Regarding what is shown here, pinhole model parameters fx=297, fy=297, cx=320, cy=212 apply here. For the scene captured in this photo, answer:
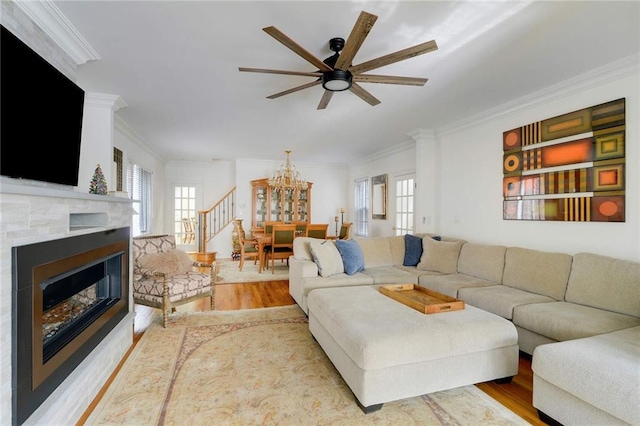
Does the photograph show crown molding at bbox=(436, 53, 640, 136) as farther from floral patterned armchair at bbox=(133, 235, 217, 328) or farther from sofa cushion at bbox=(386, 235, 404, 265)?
floral patterned armchair at bbox=(133, 235, 217, 328)

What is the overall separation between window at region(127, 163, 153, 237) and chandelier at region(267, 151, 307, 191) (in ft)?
8.32

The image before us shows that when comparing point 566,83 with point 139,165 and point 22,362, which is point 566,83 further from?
point 139,165

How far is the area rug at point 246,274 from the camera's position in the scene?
17.0 feet

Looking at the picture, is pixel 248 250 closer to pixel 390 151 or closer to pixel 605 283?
pixel 390 151

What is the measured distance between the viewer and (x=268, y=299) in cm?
405

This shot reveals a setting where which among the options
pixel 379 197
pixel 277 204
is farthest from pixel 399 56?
pixel 277 204

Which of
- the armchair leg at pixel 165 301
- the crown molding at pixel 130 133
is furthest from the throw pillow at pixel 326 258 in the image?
the crown molding at pixel 130 133

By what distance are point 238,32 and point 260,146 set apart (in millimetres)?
3872

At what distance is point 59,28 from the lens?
2.08m

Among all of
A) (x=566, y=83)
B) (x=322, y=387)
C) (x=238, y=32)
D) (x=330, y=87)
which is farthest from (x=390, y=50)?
(x=322, y=387)

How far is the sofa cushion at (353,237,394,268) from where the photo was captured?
4.10m

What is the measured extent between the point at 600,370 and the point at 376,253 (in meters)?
2.76

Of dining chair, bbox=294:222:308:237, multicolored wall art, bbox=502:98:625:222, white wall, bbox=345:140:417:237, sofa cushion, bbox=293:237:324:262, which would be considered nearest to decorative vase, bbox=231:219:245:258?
dining chair, bbox=294:222:308:237

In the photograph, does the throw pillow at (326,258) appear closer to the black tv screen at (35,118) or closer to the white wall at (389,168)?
the black tv screen at (35,118)
